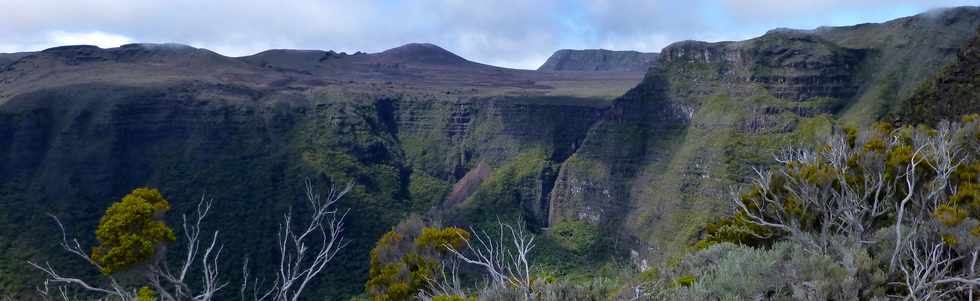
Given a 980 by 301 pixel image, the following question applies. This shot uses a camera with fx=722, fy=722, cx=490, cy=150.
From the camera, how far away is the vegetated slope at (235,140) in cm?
7369

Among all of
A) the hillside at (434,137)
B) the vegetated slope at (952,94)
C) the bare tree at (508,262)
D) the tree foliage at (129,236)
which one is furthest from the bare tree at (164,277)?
the hillside at (434,137)

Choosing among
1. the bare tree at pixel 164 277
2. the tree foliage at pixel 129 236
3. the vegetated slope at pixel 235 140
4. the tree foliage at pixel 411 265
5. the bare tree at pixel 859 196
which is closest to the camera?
the bare tree at pixel 164 277

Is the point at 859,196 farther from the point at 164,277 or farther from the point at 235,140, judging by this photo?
the point at 235,140

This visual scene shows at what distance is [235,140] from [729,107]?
62.7m

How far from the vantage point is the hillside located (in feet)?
221

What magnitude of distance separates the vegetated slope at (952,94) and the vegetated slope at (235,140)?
156 ft

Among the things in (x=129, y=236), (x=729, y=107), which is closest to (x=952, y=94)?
(x=729, y=107)

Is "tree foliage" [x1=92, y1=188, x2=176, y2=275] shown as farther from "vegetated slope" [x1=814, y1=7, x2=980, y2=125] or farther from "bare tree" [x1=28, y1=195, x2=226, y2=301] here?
"vegetated slope" [x1=814, y1=7, x2=980, y2=125]

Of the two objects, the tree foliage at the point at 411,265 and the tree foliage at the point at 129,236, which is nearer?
the tree foliage at the point at 129,236

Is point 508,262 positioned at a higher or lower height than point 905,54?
lower

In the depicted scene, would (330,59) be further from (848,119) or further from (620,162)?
(848,119)

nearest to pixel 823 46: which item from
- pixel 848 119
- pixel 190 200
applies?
pixel 848 119

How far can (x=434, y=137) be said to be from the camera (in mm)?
128375

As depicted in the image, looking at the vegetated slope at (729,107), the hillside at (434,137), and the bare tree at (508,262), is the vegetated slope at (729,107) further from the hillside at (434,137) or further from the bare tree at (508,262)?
the bare tree at (508,262)
